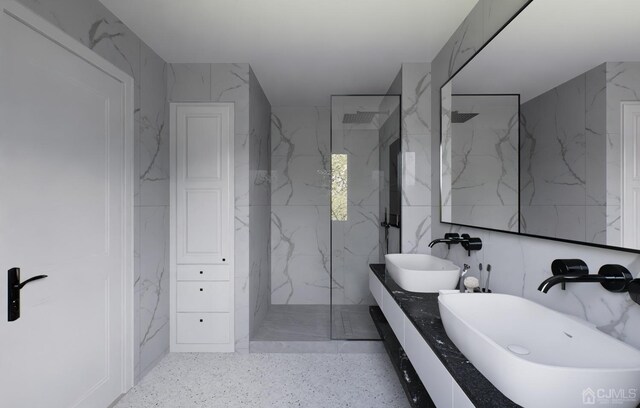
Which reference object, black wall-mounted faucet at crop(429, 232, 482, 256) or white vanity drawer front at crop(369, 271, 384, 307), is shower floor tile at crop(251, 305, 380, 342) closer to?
white vanity drawer front at crop(369, 271, 384, 307)

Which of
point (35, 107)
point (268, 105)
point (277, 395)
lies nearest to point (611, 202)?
point (277, 395)

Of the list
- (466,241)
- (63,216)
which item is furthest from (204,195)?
(466,241)

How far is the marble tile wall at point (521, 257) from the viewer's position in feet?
3.43

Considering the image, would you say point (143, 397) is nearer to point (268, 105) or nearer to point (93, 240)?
point (93, 240)

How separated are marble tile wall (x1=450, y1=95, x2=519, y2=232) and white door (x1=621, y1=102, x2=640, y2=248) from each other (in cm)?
57

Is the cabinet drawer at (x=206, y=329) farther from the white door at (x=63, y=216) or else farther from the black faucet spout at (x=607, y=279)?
the black faucet spout at (x=607, y=279)

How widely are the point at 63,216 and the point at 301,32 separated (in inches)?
79.9

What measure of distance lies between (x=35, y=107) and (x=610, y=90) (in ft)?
8.37

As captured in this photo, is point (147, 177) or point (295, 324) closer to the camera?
point (147, 177)

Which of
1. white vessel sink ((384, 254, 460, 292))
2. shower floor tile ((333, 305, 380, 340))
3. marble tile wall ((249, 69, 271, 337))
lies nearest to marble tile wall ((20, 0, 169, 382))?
marble tile wall ((249, 69, 271, 337))

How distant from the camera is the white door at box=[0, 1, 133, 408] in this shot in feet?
4.89

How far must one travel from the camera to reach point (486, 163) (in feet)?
6.03

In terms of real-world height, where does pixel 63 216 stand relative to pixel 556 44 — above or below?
below

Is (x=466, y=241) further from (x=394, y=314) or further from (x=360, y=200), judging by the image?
(x=360, y=200)
